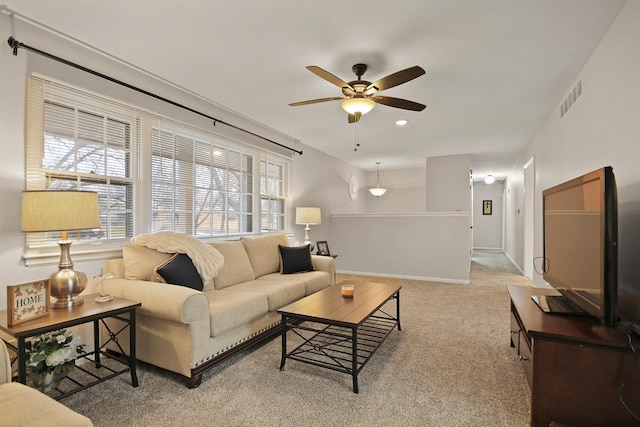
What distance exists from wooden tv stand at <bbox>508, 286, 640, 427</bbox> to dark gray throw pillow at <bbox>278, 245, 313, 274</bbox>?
2579mm

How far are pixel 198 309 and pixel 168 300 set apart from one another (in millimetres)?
198

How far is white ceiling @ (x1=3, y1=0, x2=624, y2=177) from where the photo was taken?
6.76 feet

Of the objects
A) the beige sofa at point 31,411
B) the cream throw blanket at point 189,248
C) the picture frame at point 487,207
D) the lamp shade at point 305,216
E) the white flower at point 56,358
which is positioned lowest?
the white flower at point 56,358

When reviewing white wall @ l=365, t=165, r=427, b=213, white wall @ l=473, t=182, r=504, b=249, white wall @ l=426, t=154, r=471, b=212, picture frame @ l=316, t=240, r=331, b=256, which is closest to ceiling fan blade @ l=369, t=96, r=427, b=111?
picture frame @ l=316, t=240, r=331, b=256

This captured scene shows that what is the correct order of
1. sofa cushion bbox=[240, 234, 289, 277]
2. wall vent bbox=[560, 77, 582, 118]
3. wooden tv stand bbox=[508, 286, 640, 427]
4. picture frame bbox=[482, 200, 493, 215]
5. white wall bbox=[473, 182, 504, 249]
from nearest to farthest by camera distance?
wooden tv stand bbox=[508, 286, 640, 427]
wall vent bbox=[560, 77, 582, 118]
sofa cushion bbox=[240, 234, 289, 277]
white wall bbox=[473, 182, 504, 249]
picture frame bbox=[482, 200, 493, 215]

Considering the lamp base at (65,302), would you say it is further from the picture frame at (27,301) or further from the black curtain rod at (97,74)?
the black curtain rod at (97,74)

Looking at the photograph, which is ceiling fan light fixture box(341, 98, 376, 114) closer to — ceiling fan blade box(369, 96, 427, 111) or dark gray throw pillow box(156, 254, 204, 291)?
ceiling fan blade box(369, 96, 427, 111)

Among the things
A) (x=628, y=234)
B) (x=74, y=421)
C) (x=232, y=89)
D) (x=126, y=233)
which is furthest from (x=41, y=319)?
(x=628, y=234)

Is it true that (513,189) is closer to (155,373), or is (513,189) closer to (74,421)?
(155,373)

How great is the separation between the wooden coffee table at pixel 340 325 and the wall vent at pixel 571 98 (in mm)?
2508

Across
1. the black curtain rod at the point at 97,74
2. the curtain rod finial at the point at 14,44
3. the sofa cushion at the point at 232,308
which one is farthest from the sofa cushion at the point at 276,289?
the curtain rod finial at the point at 14,44

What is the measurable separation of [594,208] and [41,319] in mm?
2985

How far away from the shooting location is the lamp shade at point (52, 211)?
1840 mm

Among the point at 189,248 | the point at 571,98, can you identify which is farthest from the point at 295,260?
the point at 571,98
